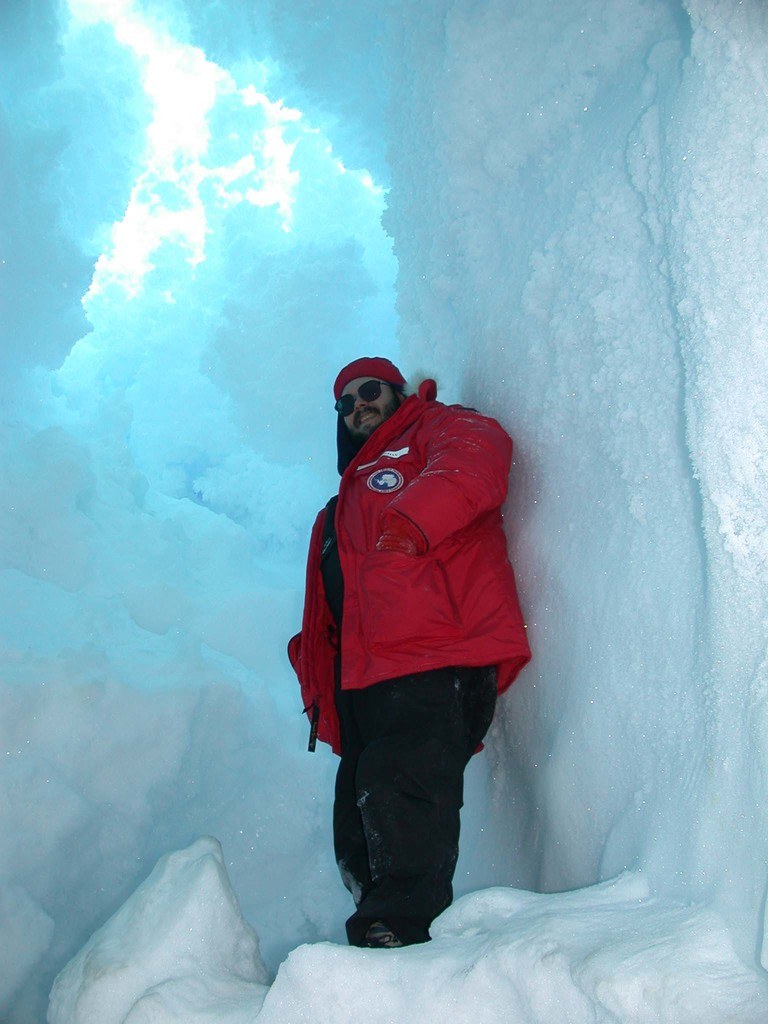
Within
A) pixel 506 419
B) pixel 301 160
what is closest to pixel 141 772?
pixel 506 419

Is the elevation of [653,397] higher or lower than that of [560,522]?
higher

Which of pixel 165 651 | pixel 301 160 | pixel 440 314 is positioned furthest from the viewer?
pixel 301 160

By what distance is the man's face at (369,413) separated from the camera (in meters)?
2.42

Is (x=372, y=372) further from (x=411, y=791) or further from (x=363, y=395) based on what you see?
(x=411, y=791)

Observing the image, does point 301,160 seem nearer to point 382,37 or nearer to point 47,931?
point 382,37

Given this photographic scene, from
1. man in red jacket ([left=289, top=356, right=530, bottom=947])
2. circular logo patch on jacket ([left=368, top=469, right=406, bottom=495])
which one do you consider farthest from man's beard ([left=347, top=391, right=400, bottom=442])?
circular logo patch on jacket ([left=368, top=469, right=406, bottom=495])

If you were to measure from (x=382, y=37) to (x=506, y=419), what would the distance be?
6.89 ft

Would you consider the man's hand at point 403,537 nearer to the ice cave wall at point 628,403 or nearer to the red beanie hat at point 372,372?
the ice cave wall at point 628,403

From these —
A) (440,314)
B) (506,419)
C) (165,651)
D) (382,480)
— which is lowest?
(165,651)

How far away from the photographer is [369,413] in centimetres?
243

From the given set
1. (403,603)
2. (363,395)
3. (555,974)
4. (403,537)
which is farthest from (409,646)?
(363,395)

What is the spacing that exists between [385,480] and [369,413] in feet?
1.36

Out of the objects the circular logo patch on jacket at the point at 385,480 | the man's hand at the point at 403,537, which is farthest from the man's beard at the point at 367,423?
the man's hand at the point at 403,537

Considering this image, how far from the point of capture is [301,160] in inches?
262
